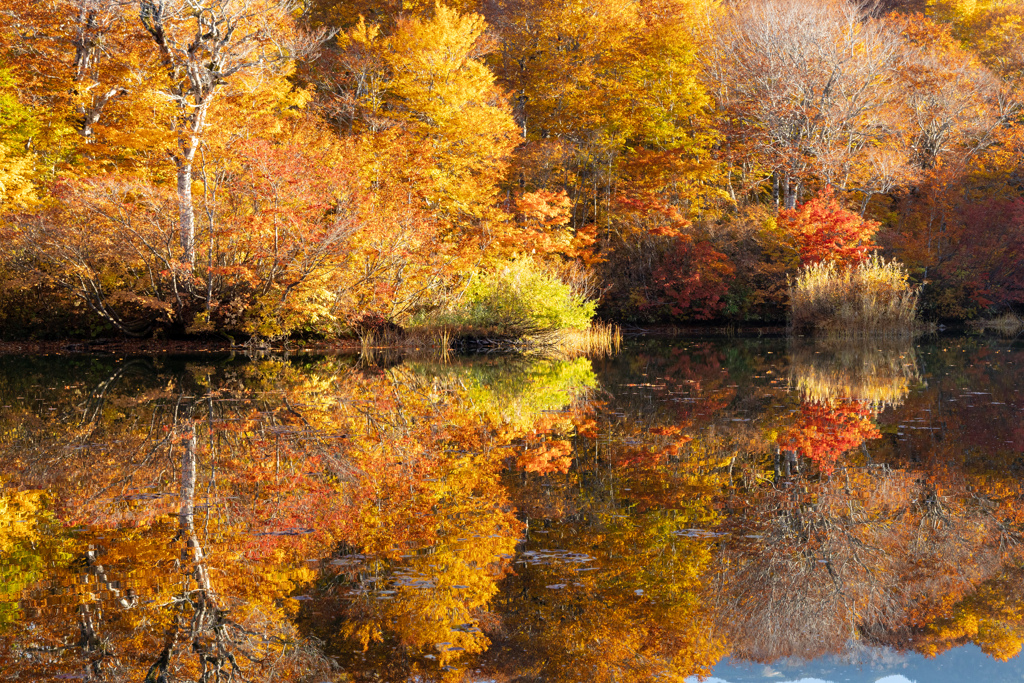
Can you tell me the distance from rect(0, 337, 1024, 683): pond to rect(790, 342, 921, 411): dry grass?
117 cm

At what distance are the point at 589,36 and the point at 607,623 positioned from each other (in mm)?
28952

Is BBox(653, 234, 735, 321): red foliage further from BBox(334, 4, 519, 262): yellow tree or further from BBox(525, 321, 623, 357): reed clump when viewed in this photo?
BBox(525, 321, 623, 357): reed clump

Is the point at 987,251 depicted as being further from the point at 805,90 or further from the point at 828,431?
the point at 828,431

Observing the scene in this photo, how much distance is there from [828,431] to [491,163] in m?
17.6

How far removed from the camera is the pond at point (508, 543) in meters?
3.23

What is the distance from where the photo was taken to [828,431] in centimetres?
760

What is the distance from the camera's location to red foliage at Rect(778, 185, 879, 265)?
24.5m

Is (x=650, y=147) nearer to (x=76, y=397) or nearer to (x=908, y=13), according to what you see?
(x=908, y=13)

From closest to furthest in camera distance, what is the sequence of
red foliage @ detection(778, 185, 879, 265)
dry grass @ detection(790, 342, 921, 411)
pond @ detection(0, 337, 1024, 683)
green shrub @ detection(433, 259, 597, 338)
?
pond @ detection(0, 337, 1024, 683) < dry grass @ detection(790, 342, 921, 411) < green shrub @ detection(433, 259, 597, 338) < red foliage @ detection(778, 185, 879, 265)

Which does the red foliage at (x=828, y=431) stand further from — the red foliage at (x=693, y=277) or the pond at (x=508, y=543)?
the red foliage at (x=693, y=277)

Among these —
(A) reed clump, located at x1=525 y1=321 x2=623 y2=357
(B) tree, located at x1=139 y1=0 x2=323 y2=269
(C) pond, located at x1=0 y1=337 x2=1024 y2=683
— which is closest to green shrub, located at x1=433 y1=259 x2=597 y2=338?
(A) reed clump, located at x1=525 y1=321 x2=623 y2=357

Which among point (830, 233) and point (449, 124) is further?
point (830, 233)

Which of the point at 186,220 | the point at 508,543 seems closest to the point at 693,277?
the point at 186,220

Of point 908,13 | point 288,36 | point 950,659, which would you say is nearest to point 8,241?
point 288,36
